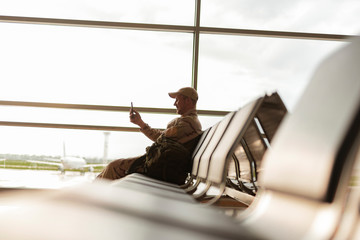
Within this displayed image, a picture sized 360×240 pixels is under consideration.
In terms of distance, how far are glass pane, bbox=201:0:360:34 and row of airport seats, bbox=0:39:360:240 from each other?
3.95 metres

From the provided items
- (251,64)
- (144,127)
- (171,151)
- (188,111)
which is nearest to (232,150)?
(171,151)

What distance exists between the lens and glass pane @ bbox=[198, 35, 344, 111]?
185 inches

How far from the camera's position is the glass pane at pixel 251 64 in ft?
15.4

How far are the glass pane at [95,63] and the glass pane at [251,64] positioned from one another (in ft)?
1.02

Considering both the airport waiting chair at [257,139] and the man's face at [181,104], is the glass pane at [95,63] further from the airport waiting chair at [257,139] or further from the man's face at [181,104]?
the airport waiting chair at [257,139]

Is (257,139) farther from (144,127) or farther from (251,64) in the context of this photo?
(251,64)

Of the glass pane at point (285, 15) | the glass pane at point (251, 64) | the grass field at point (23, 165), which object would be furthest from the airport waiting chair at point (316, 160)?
the grass field at point (23, 165)

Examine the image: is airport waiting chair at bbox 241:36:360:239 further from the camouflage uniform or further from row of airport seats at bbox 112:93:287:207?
the camouflage uniform

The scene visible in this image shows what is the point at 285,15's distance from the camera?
480 centimetres

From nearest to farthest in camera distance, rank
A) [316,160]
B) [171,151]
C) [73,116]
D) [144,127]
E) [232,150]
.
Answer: [316,160] → [232,150] → [171,151] → [144,127] → [73,116]

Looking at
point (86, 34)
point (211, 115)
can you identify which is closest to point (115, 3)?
point (86, 34)

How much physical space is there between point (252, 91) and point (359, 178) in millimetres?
4176

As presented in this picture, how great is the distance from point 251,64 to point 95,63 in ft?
6.30

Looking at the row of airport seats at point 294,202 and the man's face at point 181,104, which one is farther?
the man's face at point 181,104
